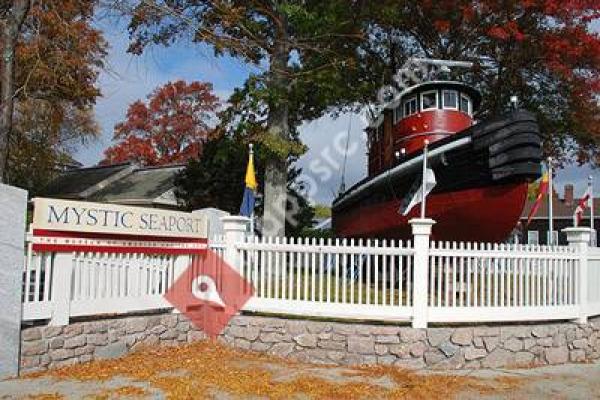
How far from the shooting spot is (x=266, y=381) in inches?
301

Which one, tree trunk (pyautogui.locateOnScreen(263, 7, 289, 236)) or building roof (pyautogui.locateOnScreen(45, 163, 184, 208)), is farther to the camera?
building roof (pyautogui.locateOnScreen(45, 163, 184, 208))

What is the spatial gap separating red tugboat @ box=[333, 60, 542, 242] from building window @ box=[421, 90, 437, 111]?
0.08 ft

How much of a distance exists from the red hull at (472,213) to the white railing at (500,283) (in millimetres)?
2133

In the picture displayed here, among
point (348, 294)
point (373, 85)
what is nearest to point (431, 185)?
point (348, 294)

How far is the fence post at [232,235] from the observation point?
32.4ft

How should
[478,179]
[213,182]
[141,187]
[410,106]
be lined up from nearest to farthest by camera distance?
1. [478,179]
2. [410,106]
3. [213,182]
4. [141,187]

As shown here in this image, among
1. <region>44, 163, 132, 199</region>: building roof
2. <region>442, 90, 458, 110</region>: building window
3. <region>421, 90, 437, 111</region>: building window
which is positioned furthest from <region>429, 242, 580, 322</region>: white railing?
<region>44, 163, 132, 199</region>: building roof

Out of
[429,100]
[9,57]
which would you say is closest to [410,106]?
[429,100]

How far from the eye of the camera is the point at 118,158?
47.3m

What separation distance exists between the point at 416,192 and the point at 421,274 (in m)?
4.55

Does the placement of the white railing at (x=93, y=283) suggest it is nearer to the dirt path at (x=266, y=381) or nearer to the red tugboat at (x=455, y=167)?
the dirt path at (x=266, y=381)

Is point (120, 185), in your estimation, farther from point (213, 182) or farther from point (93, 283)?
Result: point (93, 283)

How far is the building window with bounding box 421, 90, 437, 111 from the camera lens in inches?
605

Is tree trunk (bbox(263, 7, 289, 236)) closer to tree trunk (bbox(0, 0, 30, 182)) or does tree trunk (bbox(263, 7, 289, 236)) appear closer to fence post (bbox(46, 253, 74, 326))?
tree trunk (bbox(0, 0, 30, 182))
